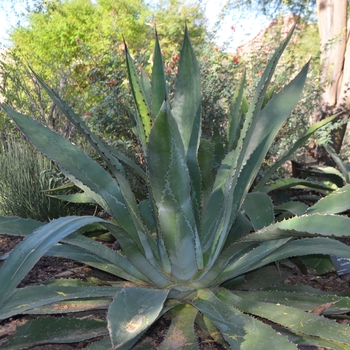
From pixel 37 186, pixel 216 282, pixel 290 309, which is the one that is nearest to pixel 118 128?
pixel 37 186

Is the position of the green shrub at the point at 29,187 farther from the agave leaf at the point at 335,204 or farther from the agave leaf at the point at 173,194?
the agave leaf at the point at 335,204

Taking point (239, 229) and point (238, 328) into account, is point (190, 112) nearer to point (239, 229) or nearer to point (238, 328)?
point (239, 229)

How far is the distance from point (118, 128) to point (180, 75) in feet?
7.52

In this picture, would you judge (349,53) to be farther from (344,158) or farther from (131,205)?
(131,205)

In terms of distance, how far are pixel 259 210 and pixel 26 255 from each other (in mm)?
1072

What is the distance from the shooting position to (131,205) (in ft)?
5.21

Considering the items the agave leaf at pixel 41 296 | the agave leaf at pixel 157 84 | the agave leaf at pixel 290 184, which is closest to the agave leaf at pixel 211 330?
the agave leaf at pixel 41 296

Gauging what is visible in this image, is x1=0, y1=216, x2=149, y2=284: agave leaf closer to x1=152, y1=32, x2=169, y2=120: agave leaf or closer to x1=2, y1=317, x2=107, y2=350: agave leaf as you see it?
x1=2, y1=317, x2=107, y2=350: agave leaf

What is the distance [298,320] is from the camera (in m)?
1.36

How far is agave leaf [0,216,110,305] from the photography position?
3.01 ft

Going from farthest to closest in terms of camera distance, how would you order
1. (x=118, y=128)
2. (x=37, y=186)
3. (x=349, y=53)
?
(x=349, y=53), (x=118, y=128), (x=37, y=186)

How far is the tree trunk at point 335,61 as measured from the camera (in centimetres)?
422

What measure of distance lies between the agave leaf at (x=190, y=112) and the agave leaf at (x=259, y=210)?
0.80ft

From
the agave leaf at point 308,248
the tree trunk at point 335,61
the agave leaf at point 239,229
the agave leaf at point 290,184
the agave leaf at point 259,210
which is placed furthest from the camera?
the tree trunk at point 335,61
